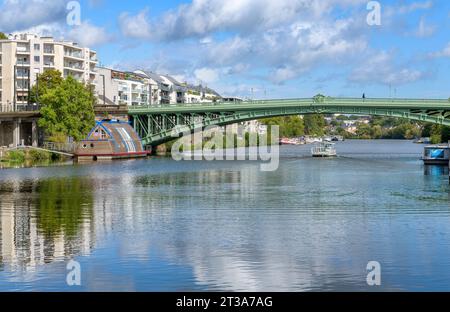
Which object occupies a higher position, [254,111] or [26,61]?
[26,61]

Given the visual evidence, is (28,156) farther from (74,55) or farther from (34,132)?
(74,55)

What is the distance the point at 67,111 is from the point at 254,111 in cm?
2515

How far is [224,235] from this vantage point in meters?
31.8

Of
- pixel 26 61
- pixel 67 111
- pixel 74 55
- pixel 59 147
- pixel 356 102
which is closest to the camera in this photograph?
pixel 356 102

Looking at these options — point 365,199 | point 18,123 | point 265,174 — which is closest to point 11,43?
point 18,123

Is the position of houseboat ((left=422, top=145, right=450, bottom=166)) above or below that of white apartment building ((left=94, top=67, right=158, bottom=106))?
below

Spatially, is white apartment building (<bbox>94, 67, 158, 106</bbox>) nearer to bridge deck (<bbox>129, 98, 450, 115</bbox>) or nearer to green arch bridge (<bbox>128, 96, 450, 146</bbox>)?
green arch bridge (<bbox>128, 96, 450, 146</bbox>)

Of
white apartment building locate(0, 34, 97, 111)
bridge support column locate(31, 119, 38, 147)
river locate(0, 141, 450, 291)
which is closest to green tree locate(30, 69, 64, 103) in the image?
white apartment building locate(0, 34, 97, 111)

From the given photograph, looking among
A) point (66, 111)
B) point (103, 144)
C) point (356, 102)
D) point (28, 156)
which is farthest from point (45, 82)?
point (356, 102)

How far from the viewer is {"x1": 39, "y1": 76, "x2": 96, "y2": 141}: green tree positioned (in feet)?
336

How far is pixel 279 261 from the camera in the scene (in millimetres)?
26203
